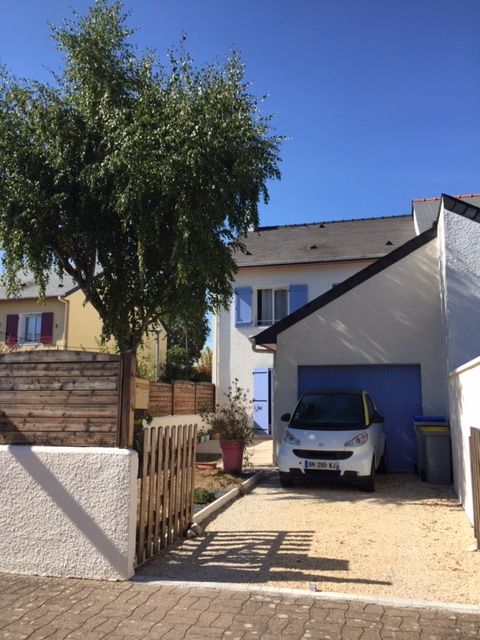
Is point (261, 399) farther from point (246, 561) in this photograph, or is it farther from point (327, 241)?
point (246, 561)

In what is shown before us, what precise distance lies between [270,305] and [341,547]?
1576 centimetres

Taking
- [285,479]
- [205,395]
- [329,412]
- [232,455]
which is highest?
[205,395]

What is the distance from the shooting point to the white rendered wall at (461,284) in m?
9.31

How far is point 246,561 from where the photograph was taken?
19.1 feet

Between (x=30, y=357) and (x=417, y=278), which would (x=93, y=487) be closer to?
(x=30, y=357)

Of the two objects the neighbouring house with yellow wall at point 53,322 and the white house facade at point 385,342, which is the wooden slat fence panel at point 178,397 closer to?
the white house facade at point 385,342

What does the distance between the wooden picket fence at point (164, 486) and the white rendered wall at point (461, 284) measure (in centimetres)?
492

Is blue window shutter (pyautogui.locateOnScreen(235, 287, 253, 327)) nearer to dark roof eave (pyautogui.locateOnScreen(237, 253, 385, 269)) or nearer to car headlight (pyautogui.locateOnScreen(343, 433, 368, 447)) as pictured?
dark roof eave (pyautogui.locateOnScreen(237, 253, 385, 269))

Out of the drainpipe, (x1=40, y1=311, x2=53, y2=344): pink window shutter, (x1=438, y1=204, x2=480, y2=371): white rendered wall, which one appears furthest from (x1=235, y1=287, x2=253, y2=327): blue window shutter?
(x1=438, y1=204, x2=480, y2=371): white rendered wall

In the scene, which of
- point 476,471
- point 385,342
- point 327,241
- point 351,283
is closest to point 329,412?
point 385,342

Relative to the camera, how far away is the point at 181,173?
10102 mm

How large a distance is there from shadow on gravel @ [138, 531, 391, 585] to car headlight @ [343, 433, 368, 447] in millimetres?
2665

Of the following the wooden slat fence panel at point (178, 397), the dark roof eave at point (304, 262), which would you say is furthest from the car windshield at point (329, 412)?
the dark roof eave at point (304, 262)

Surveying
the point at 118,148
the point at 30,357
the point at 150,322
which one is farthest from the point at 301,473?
the point at 118,148
